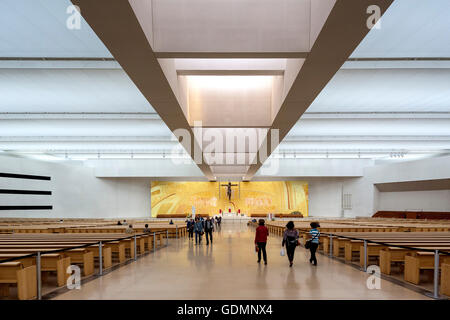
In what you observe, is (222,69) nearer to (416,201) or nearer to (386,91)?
(386,91)

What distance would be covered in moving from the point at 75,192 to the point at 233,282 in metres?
31.2

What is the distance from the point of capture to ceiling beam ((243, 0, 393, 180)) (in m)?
3.86

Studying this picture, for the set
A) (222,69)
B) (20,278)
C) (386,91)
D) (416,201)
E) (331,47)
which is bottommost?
(416,201)

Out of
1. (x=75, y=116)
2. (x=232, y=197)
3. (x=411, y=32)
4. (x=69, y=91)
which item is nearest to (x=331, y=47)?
(x=411, y=32)

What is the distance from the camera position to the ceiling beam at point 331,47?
12.6ft

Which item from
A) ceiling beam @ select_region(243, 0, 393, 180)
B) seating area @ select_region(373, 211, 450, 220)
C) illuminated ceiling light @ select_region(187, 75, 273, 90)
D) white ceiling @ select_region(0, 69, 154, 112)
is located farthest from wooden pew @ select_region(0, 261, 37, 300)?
seating area @ select_region(373, 211, 450, 220)

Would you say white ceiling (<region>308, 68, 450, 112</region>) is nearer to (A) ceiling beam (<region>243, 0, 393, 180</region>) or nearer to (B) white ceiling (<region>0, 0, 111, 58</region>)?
(A) ceiling beam (<region>243, 0, 393, 180</region>)

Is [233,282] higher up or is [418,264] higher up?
[418,264]

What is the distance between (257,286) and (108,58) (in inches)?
310

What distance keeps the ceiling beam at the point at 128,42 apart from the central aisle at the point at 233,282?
155 inches

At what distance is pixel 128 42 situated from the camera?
15.7 ft
